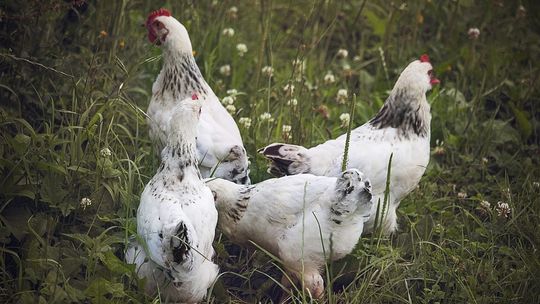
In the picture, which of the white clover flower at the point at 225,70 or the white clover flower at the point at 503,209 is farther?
the white clover flower at the point at 225,70

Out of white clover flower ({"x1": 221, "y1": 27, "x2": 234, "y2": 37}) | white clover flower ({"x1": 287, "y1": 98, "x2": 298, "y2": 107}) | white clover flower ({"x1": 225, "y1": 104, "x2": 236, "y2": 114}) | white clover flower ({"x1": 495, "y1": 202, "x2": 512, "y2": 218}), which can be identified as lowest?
white clover flower ({"x1": 495, "y1": 202, "x2": 512, "y2": 218})

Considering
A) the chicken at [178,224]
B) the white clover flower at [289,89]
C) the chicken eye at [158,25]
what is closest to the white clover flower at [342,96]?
the white clover flower at [289,89]

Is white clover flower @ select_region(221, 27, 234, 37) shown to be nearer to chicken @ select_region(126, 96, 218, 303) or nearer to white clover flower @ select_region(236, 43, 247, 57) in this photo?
white clover flower @ select_region(236, 43, 247, 57)

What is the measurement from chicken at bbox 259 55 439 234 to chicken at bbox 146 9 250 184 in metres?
0.23

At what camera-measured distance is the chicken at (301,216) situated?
3.84 metres

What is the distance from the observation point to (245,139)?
199 inches

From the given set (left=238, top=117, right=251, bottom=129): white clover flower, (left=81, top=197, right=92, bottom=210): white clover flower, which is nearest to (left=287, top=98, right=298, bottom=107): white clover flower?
(left=238, top=117, right=251, bottom=129): white clover flower

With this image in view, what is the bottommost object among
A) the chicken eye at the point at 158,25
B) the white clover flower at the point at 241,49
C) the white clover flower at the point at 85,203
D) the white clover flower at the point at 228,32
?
the white clover flower at the point at 85,203

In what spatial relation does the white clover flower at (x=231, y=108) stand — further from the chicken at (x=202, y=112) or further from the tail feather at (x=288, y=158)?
the tail feather at (x=288, y=158)

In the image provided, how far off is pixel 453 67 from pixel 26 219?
421 centimetres

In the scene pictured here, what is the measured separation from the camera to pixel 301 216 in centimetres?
402

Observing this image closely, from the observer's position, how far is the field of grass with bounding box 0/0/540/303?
384cm

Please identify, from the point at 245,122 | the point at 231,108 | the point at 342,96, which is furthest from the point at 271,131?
the point at 342,96

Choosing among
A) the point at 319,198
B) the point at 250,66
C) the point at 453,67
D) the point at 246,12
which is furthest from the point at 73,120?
the point at 453,67
